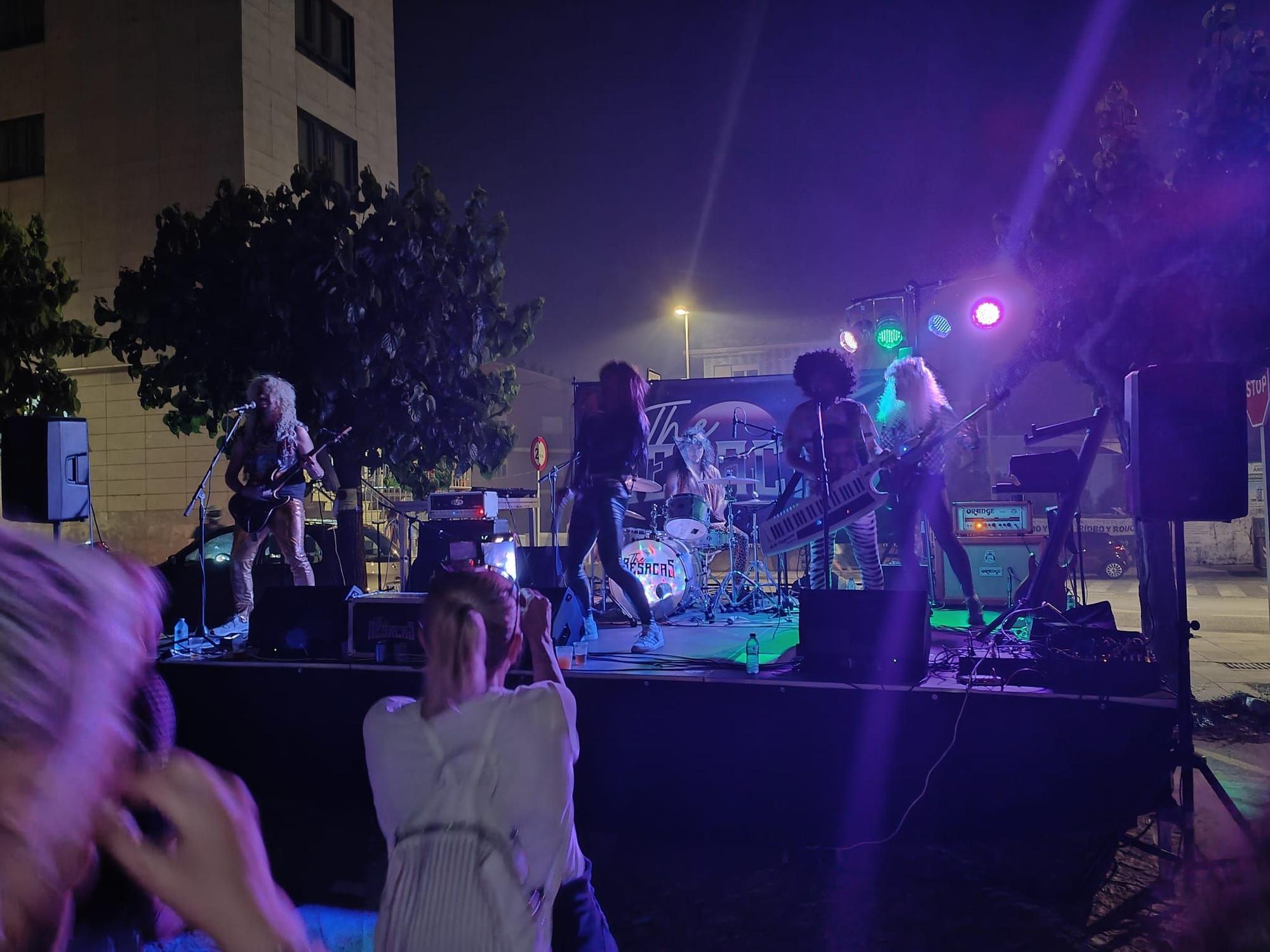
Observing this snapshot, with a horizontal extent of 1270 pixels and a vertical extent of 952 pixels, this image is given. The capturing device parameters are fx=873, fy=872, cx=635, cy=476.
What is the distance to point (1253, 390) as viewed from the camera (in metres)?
6.97

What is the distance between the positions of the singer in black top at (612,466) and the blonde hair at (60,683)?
4.79 m

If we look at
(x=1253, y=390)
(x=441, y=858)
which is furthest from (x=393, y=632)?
(x=1253, y=390)

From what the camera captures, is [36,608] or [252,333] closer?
[36,608]

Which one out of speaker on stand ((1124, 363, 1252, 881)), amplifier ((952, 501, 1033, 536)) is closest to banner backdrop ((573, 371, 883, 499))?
amplifier ((952, 501, 1033, 536))

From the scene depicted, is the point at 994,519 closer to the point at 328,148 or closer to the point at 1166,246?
the point at 1166,246

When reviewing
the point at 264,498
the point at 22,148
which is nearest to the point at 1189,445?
the point at 264,498

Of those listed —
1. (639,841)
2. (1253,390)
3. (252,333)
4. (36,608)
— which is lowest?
(639,841)

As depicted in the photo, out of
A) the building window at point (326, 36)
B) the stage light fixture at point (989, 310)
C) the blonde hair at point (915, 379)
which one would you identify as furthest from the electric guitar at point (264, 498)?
the building window at point (326, 36)

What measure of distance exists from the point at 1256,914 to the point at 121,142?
20.3 metres

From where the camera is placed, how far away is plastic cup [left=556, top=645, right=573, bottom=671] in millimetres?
5133

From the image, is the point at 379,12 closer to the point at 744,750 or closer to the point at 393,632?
the point at 393,632

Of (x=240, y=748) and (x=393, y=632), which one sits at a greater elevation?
(x=393, y=632)

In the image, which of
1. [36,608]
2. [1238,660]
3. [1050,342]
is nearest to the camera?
[36,608]

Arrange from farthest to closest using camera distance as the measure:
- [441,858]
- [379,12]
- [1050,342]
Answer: [379,12] → [1050,342] → [441,858]
